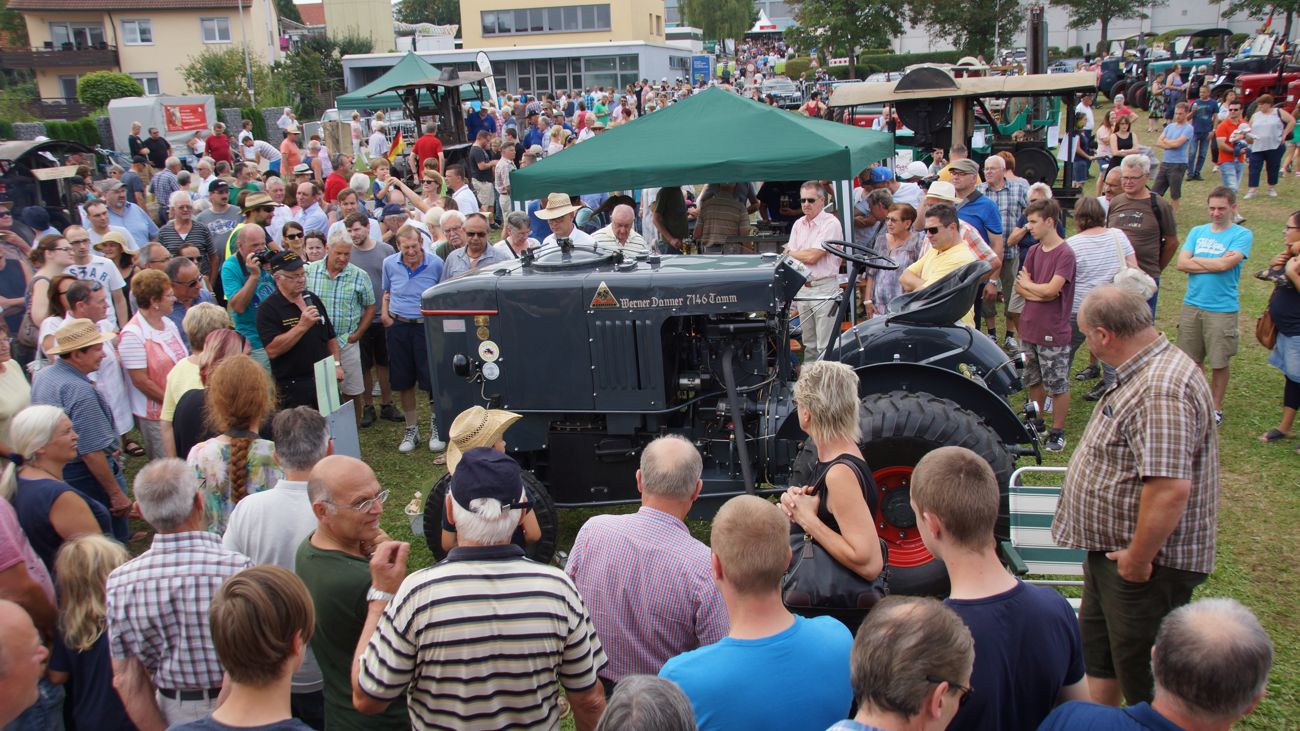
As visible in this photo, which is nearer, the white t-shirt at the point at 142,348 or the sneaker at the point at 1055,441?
the white t-shirt at the point at 142,348

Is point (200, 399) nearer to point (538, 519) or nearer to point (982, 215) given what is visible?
point (538, 519)

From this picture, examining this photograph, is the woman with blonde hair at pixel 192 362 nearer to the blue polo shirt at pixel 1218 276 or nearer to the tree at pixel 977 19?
the blue polo shirt at pixel 1218 276

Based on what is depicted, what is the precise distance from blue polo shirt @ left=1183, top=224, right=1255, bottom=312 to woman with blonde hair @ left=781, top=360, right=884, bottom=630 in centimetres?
456

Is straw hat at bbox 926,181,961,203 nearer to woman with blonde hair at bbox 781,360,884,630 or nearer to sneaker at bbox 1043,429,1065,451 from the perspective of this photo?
sneaker at bbox 1043,429,1065,451

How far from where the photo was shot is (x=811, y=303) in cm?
740

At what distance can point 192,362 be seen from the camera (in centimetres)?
490

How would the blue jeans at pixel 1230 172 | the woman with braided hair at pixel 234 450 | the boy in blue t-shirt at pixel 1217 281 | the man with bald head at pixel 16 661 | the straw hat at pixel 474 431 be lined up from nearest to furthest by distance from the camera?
the man with bald head at pixel 16 661 < the woman with braided hair at pixel 234 450 < the straw hat at pixel 474 431 < the boy in blue t-shirt at pixel 1217 281 < the blue jeans at pixel 1230 172

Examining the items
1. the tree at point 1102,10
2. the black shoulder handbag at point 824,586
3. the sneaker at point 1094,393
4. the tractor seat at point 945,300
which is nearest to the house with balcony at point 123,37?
the tree at point 1102,10

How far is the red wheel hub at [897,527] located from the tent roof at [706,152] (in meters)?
3.97

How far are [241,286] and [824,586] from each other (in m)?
5.47

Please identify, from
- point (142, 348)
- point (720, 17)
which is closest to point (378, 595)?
point (142, 348)

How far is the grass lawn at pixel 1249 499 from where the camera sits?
14.2ft

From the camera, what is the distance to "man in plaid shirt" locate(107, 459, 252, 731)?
287cm

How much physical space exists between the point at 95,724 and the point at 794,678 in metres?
2.20
